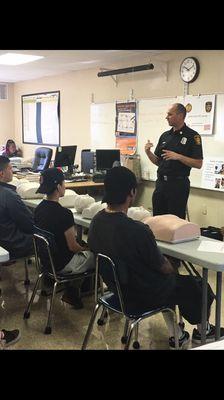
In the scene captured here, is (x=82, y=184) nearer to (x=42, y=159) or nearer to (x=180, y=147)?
(x=42, y=159)

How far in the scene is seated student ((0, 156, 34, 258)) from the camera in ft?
10.7

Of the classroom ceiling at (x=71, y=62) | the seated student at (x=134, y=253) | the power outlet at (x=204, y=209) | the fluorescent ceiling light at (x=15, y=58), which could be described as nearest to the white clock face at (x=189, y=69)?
the classroom ceiling at (x=71, y=62)

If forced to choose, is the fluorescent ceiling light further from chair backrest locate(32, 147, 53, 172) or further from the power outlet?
the power outlet

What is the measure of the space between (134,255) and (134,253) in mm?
10

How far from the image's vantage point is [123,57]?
622cm

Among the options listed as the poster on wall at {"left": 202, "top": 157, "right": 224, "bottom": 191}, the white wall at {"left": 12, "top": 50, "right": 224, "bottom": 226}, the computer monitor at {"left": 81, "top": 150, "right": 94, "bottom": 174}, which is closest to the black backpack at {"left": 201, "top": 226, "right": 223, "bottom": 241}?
the white wall at {"left": 12, "top": 50, "right": 224, "bottom": 226}

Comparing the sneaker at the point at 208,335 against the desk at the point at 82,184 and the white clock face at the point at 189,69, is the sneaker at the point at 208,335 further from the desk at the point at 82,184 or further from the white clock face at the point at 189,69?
the white clock face at the point at 189,69

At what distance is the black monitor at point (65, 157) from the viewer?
18.3ft

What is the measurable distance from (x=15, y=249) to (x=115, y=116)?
3.82 meters

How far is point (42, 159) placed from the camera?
5910 mm

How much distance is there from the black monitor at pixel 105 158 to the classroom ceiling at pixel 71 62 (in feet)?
3.99

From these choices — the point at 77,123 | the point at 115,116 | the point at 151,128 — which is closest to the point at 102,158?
the point at 151,128
